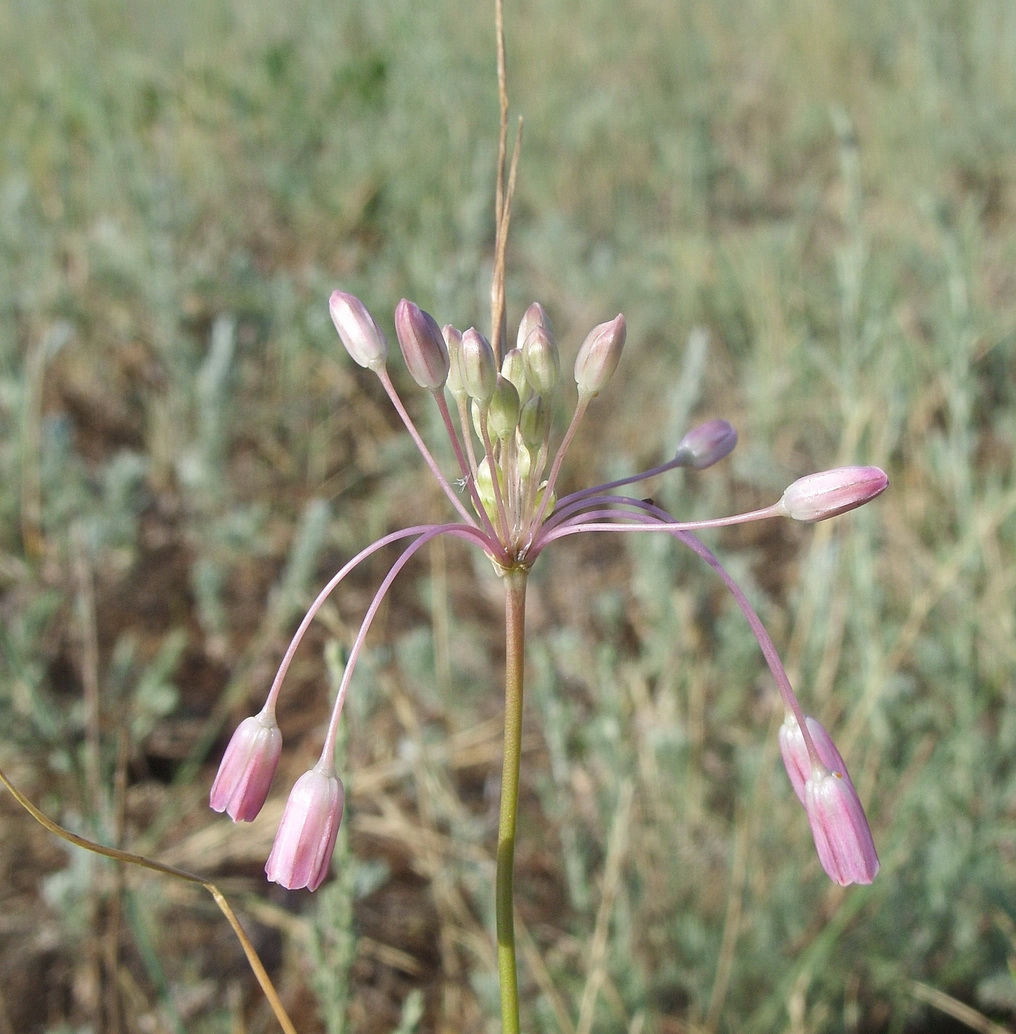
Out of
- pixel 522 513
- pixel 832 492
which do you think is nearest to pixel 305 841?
pixel 522 513

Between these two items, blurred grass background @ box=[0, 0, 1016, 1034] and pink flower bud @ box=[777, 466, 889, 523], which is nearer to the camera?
pink flower bud @ box=[777, 466, 889, 523]

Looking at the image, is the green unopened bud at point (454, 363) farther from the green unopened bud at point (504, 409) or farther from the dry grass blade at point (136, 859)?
the dry grass blade at point (136, 859)

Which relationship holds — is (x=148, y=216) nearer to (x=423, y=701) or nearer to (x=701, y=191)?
(x=423, y=701)

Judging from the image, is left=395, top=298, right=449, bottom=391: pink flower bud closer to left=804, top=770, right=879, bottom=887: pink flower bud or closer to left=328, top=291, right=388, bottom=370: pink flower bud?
left=328, top=291, right=388, bottom=370: pink flower bud

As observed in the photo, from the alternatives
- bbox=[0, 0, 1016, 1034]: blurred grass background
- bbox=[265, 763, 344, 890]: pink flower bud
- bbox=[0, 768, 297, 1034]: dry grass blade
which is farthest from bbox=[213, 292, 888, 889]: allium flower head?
bbox=[0, 0, 1016, 1034]: blurred grass background

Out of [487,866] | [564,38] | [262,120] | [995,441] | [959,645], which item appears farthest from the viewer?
[564,38]

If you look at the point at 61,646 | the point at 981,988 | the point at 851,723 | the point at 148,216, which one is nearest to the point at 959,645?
the point at 851,723

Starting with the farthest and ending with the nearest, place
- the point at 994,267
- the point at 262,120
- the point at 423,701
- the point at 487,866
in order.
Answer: the point at 262,120, the point at 994,267, the point at 423,701, the point at 487,866
